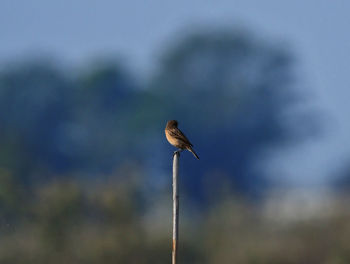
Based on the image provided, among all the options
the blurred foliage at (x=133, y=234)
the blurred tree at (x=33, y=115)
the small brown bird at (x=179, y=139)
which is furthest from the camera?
the blurred tree at (x=33, y=115)

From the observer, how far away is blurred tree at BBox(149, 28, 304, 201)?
156 feet

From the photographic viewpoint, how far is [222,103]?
169 feet

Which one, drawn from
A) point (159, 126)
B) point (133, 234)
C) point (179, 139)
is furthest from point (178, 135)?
point (159, 126)

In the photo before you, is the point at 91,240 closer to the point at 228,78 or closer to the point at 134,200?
the point at 134,200

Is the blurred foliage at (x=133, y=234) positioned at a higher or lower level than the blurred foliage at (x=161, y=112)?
lower

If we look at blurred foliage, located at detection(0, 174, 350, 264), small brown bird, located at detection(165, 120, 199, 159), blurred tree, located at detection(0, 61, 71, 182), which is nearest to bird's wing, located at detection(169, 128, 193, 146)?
small brown bird, located at detection(165, 120, 199, 159)

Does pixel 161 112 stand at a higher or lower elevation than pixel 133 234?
higher

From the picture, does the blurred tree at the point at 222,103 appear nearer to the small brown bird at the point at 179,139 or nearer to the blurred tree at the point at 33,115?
the blurred tree at the point at 33,115

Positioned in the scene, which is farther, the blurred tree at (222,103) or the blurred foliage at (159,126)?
the blurred tree at (222,103)

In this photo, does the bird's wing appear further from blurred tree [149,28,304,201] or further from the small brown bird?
blurred tree [149,28,304,201]

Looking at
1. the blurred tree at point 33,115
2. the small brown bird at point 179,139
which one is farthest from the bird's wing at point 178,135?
the blurred tree at point 33,115

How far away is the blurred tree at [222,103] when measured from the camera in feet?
156

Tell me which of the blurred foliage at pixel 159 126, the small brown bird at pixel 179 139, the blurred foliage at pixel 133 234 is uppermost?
the blurred foliage at pixel 159 126

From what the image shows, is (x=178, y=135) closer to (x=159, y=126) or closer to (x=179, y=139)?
(x=179, y=139)
